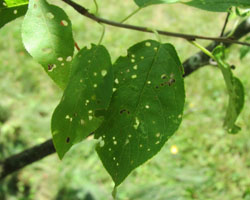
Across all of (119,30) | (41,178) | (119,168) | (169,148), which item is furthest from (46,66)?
(119,30)

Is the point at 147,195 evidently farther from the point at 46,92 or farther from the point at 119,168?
the point at 119,168

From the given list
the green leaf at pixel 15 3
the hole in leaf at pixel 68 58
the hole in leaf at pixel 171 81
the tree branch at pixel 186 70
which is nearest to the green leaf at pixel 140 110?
the hole in leaf at pixel 171 81

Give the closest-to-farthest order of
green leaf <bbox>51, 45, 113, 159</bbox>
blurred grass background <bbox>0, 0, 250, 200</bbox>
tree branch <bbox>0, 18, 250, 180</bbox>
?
green leaf <bbox>51, 45, 113, 159</bbox>
tree branch <bbox>0, 18, 250, 180</bbox>
blurred grass background <bbox>0, 0, 250, 200</bbox>

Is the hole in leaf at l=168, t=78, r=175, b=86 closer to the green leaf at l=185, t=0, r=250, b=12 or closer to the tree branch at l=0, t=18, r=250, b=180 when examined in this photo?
the green leaf at l=185, t=0, r=250, b=12

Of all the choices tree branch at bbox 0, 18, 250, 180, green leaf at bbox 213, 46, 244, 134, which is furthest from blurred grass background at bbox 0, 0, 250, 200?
green leaf at bbox 213, 46, 244, 134

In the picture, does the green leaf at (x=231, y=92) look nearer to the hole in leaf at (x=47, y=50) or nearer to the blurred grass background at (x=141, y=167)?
the hole in leaf at (x=47, y=50)

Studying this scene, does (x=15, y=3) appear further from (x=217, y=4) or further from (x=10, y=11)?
(x=217, y=4)
